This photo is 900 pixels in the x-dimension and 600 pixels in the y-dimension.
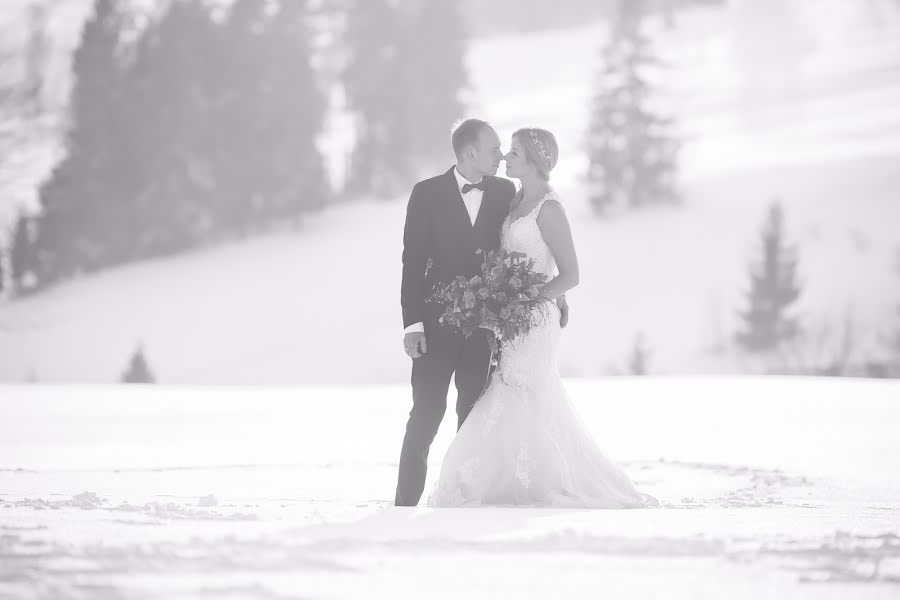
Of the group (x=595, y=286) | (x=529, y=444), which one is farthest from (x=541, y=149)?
(x=595, y=286)

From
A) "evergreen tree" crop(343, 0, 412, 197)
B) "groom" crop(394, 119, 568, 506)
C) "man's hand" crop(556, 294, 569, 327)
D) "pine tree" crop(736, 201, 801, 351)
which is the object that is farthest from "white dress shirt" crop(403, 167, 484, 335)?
"evergreen tree" crop(343, 0, 412, 197)

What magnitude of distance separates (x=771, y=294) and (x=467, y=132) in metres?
23.1

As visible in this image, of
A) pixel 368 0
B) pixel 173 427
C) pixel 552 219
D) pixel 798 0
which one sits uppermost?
pixel 798 0

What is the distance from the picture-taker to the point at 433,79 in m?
39.8

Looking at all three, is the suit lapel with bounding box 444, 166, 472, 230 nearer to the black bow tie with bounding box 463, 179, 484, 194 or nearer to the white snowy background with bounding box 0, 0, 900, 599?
the black bow tie with bounding box 463, 179, 484, 194

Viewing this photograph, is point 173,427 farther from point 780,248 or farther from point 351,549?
point 780,248

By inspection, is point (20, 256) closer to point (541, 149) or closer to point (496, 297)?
point (541, 149)

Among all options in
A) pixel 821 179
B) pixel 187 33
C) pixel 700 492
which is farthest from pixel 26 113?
pixel 700 492

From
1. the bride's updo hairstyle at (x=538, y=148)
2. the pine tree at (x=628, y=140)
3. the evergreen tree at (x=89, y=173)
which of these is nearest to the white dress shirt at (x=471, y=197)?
the bride's updo hairstyle at (x=538, y=148)

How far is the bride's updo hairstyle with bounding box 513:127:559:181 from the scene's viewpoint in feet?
17.9

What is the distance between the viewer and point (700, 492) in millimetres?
6707

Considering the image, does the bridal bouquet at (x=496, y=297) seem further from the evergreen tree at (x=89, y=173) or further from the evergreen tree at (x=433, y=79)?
the evergreen tree at (x=433, y=79)

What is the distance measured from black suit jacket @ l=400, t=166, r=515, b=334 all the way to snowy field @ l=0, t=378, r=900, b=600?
3.37 ft

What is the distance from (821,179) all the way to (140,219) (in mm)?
19107
